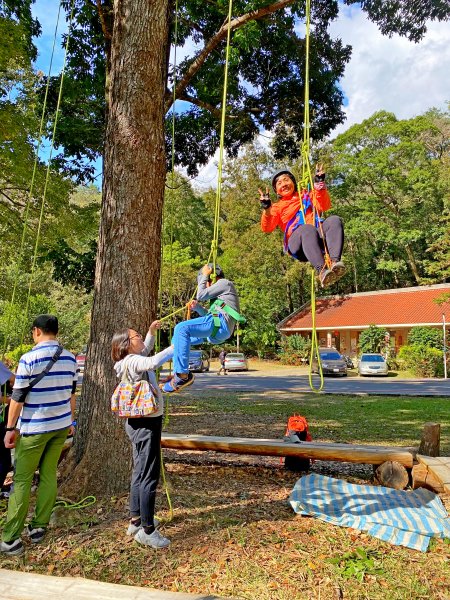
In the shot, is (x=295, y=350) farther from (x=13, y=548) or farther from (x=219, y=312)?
(x=13, y=548)

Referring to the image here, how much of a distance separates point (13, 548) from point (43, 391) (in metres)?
1.25

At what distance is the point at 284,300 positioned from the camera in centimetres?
4300

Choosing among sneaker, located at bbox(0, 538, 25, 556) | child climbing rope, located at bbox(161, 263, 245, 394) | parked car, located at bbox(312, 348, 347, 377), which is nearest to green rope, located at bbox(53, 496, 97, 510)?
sneaker, located at bbox(0, 538, 25, 556)

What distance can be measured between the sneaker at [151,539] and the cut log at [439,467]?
9.87 feet

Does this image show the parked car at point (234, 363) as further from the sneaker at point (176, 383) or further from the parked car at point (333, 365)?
the sneaker at point (176, 383)

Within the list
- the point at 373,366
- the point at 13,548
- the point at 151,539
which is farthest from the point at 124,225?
the point at 373,366

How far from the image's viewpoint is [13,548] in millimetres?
3725

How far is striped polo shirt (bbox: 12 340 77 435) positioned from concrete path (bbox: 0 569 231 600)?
3.45 feet

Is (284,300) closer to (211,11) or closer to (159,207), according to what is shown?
(211,11)

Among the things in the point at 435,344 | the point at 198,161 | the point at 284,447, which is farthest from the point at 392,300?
the point at 284,447

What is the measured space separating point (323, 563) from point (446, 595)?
847mm

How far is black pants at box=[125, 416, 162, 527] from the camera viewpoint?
368 cm

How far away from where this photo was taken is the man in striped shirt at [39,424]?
3750 millimetres

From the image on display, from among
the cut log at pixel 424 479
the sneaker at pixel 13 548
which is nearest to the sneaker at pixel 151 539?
the sneaker at pixel 13 548
